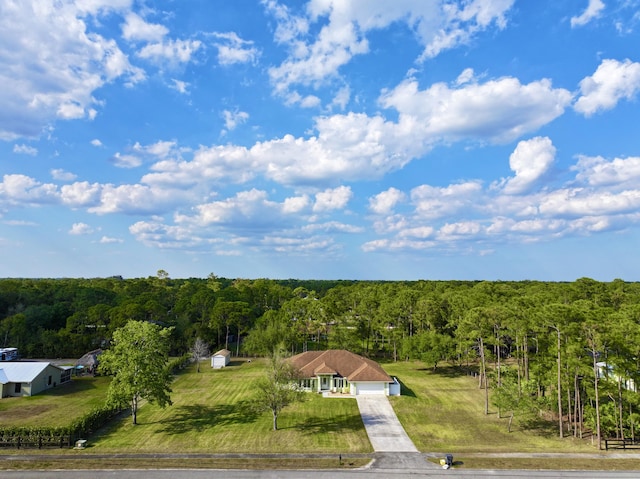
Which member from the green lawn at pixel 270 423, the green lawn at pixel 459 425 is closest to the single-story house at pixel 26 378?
the green lawn at pixel 270 423

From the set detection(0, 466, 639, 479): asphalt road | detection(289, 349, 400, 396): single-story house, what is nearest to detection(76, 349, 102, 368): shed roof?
detection(289, 349, 400, 396): single-story house

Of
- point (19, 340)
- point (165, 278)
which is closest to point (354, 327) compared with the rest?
point (19, 340)

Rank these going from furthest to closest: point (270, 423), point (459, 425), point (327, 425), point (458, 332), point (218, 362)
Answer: point (218, 362) → point (458, 332) → point (459, 425) → point (270, 423) → point (327, 425)

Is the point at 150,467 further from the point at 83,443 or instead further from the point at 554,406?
the point at 554,406

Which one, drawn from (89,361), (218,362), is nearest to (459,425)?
(218,362)

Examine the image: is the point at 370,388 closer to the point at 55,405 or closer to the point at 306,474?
the point at 306,474

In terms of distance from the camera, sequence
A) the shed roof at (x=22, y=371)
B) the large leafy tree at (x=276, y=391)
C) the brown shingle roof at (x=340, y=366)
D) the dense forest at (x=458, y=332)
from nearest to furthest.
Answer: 1. the dense forest at (x=458, y=332)
2. the large leafy tree at (x=276, y=391)
3. the shed roof at (x=22, y=371)
4. the brown shingle roof at (x=340, y=366)

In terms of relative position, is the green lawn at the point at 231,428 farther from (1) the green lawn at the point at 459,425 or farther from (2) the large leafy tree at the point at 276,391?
(1) the green lawn at the point at 459,425
